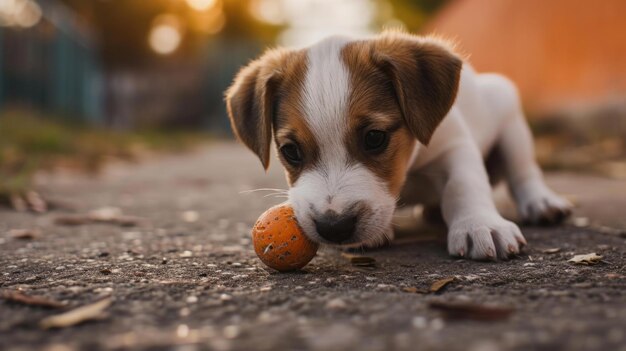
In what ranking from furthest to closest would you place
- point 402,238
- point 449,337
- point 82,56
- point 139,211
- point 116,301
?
point 82,56
point 139,211
point 402,238
point 116,301
point 449,337

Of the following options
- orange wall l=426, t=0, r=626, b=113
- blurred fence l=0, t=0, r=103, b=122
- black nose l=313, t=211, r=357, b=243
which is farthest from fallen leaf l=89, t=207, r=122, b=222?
blurred fence l=0, t=0, r=103, b=122

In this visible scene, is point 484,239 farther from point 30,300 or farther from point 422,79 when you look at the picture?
point 30,300

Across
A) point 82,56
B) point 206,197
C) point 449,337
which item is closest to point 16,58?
point 82,56

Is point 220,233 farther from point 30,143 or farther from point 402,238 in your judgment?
point 30,143

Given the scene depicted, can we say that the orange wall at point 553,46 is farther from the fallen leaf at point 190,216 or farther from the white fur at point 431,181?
the fallen leaf at point 190,216

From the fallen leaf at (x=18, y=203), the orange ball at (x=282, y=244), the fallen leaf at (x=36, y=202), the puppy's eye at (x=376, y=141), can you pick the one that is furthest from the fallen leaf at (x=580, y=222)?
the fallen leaf at (x=18, y=203)

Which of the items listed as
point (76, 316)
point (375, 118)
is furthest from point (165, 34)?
point (76, 316)

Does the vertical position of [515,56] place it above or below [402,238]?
above

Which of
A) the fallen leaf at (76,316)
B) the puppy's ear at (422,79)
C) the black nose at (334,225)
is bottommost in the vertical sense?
the fallen leaf at (76,316)
